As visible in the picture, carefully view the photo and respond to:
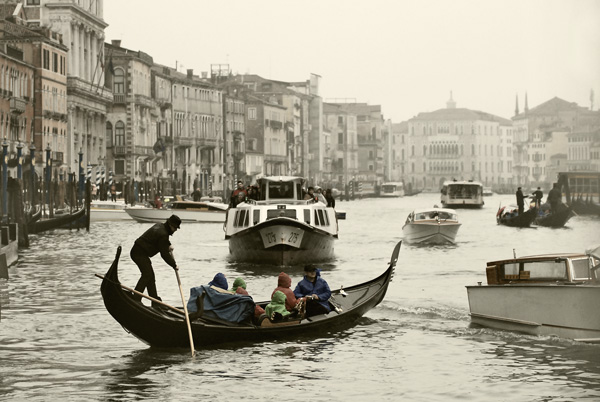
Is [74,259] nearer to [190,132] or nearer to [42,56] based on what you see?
[42,56]

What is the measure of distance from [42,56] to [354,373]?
191ft

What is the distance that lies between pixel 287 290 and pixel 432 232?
2450cm

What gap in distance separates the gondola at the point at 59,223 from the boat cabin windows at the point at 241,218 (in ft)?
41.5

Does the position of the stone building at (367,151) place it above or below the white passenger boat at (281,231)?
above

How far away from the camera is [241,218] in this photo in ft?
105

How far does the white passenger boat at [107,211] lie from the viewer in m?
63.2

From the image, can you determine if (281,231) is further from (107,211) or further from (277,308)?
(107,211)

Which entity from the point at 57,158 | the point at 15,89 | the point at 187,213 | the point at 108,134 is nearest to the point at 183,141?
the point at 108,134

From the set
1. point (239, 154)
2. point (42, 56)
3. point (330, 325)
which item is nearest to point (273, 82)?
point (239, 154)

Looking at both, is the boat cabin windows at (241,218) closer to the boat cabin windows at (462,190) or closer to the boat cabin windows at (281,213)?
the boat cabin windows at (281,213)

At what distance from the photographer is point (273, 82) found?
475 feet

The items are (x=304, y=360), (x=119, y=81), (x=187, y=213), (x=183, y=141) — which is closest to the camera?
(x=304, y=360)

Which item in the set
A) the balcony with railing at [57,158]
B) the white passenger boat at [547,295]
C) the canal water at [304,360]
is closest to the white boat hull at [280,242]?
the canal water at [304,360]

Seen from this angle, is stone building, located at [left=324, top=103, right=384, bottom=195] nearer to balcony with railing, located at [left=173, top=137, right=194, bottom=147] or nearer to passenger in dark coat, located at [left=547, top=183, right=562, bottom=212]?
balcony with railing, located at [left=173, top=137, right=194, bottom=147]
